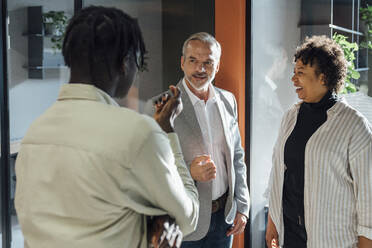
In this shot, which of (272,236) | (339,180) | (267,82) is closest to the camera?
(339,180)

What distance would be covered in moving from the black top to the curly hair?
65mm

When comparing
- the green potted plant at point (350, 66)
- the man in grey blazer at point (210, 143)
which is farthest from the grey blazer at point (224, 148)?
the green potted plant at point (350, 66)

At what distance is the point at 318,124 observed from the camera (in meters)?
2.21

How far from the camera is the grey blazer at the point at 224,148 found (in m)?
2.40

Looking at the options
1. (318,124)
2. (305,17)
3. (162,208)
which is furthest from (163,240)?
(305,17)

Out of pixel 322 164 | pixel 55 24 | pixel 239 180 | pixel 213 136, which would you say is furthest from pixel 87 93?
pixel 55 24

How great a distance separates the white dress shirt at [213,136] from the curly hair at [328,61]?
1.96 feet

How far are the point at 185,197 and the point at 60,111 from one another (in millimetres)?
393

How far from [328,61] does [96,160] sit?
1523 mm

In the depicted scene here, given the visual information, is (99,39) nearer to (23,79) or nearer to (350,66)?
(350,66)

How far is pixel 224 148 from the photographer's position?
8.30ft

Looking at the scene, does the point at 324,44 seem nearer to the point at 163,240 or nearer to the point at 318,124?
the point at 318,124

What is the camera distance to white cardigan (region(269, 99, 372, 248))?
201cm

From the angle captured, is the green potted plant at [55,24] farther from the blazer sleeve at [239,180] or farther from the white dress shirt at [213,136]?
the blazer sleeve at [239,180]
